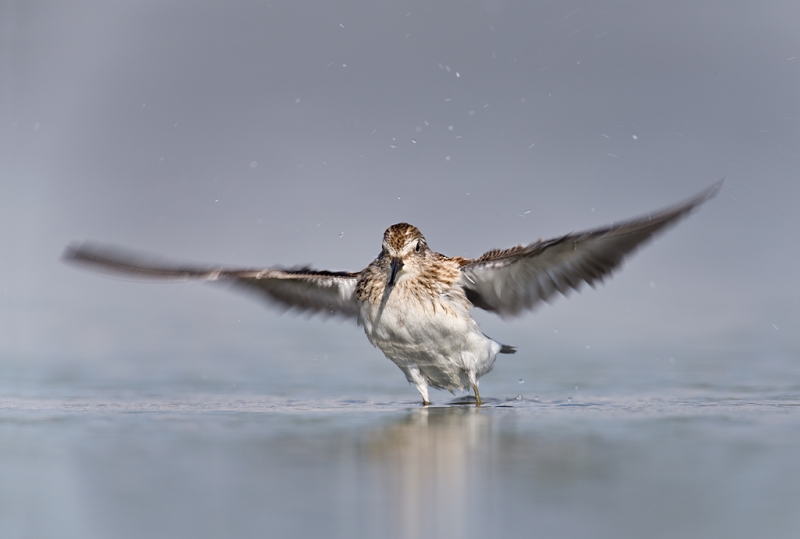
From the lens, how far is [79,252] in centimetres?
986

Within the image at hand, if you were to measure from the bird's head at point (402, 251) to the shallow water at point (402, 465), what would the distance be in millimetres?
1315

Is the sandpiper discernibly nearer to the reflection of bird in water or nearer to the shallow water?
the shallow water

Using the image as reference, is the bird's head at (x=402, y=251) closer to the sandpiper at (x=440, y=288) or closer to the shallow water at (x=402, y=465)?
the sandpiper at (x=440, y=288)

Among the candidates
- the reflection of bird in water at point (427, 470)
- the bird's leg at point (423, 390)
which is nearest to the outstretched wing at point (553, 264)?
the bird's leg at point (423, 390)

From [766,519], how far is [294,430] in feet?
12.9

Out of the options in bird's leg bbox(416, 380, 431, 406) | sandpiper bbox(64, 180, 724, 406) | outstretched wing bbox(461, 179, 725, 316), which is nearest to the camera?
outstretched wing bbox(461, 179, 725, 316)

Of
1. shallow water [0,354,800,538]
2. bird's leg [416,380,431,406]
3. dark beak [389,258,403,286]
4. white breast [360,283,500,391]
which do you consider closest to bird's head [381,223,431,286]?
dark beak [389,258,403,286]

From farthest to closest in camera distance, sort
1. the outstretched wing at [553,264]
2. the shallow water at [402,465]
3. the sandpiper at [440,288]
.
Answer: the sandpiper at [440,288] < the outstretched wing at [553,264] < the shallow water at [402,465]

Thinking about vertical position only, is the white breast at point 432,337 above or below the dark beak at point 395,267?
below

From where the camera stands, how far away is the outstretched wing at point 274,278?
394 inches

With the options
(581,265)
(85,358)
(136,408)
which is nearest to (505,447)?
(581,265)

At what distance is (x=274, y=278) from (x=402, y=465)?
4711mm

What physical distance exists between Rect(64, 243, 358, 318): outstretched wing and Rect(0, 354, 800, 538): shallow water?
4.09 ft

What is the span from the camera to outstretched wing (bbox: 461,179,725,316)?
318 inches
